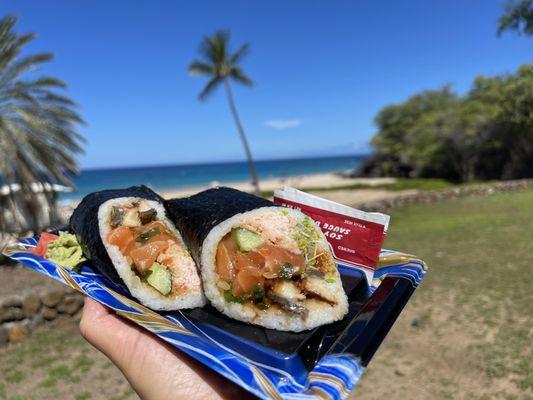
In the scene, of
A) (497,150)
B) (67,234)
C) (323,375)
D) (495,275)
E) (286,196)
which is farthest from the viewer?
(497,150)

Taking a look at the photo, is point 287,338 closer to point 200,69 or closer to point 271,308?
point 271,308

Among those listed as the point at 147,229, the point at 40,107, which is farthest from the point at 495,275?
the point at 40,107

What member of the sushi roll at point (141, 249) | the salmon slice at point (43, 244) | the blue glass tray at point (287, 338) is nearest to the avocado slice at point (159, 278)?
the sushi roll at point (141, 249)

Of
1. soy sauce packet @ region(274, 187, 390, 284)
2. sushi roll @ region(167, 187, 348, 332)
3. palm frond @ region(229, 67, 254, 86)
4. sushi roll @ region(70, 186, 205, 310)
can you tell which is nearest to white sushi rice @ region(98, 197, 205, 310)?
sushi roll @ region(70, 186, 205, 310)

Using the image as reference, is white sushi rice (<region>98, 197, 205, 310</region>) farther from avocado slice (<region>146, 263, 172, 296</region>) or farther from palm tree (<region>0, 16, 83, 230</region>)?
palm tree (<region>0, 16, 83, 230</region>)

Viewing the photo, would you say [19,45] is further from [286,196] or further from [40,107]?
[286,196]
